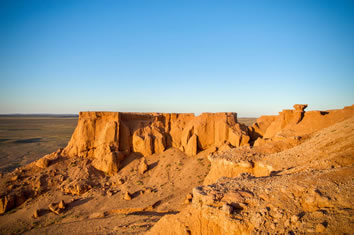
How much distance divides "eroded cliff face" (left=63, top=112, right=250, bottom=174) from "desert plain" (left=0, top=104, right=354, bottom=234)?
13 centimetres

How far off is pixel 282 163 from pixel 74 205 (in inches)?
734

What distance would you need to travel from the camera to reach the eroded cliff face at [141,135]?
80.2 ft

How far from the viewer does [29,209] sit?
1786 cm

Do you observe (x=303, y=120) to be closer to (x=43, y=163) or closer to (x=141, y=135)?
(x=141, y=135)

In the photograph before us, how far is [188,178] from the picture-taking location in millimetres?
21297

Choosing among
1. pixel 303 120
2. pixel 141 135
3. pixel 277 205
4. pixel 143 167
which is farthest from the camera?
pixel 141 135

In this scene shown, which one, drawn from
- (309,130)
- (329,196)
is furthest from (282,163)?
(309,130)

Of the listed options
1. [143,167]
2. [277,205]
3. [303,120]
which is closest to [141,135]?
[143,167]

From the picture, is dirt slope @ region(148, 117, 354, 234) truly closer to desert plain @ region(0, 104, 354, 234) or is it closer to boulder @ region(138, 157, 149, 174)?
desert plain @ region(0, 104, 354, 234)

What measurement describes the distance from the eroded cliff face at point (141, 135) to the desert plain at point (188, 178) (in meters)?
0.13

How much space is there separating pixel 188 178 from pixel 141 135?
9.01 metres

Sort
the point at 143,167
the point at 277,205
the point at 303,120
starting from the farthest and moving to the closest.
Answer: the point at 143,167 < the point at 303,120 < the point at 277,205

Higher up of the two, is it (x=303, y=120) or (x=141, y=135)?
(x=303, y=120)

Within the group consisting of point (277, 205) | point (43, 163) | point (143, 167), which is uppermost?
point (277, 205)
